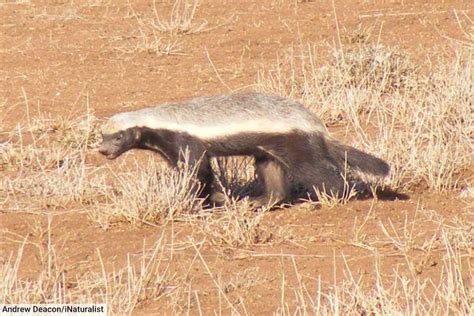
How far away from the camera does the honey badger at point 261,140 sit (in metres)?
8.30

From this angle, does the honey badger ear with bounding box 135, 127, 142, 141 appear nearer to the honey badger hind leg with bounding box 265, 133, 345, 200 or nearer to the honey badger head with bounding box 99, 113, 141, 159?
the honey badger head with bounding box 99, 113, 141, 159

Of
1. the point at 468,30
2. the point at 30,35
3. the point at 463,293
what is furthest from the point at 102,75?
the point at 463,293

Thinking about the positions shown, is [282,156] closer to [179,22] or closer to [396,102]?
[396,102]

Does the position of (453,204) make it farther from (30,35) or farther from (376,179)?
(30,35)

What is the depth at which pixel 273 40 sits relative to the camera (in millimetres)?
13039

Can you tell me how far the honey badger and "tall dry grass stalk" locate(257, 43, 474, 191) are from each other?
0.57 m

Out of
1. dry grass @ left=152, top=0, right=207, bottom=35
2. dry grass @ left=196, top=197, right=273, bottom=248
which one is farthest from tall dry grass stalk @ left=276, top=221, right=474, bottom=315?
dry grass @ left=152, top=0, right=207, bottom=35

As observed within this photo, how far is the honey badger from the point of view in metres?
8.30

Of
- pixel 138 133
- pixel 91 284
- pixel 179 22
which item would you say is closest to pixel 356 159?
pixel 138 133

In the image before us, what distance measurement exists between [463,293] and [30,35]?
872cm

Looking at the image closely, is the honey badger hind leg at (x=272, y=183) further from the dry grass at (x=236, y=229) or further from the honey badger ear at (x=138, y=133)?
the honey badger ear at (x=138, y=133)

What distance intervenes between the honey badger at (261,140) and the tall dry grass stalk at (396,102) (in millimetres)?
566

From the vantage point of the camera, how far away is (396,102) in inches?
395

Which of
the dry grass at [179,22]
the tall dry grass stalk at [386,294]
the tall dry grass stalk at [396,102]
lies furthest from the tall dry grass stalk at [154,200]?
the dry grass at [179,22]
